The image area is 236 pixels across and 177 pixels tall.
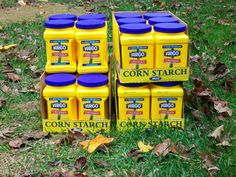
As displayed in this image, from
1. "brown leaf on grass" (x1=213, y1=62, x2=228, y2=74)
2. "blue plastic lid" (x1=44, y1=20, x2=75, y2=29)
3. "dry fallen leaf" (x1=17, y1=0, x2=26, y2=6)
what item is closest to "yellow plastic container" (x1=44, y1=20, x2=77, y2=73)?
"blue plastic lid" (x1=44, y1=20, x2=75, y2=29)

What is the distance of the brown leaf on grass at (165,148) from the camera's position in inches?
132

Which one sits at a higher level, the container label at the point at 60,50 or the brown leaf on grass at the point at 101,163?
the container label at the point at 60,50

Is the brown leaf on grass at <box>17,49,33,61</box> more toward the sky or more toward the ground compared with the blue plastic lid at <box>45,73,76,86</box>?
more toward the ground

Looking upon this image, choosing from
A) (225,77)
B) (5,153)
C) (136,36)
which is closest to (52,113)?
(5,153)

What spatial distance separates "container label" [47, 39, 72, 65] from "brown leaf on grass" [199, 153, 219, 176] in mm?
1377

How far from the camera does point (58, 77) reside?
3.93 m

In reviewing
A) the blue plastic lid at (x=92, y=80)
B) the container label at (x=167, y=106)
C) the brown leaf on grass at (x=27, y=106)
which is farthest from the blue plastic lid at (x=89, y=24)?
the brown leaf on grass at (x=27, y=106)

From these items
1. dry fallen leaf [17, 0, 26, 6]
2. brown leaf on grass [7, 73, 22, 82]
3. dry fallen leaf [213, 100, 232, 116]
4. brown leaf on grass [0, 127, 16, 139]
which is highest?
dry fallen leaf [213, 100, 232, 116]

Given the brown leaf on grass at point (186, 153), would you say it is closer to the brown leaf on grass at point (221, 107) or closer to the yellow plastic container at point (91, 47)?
the brown leaf on grass at point (221, 107)

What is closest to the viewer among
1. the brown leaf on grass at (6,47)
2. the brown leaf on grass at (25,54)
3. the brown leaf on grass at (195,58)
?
the brown leaf on grass at (195,58)

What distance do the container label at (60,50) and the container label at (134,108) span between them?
1.91 feet

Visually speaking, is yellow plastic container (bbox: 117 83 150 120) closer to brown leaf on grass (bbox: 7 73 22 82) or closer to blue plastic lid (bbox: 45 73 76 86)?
blue plastic lid (bbox: 45 73 76 86)

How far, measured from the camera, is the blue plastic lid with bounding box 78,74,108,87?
12.6 ft

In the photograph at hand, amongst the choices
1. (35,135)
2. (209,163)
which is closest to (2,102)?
(35,135)
